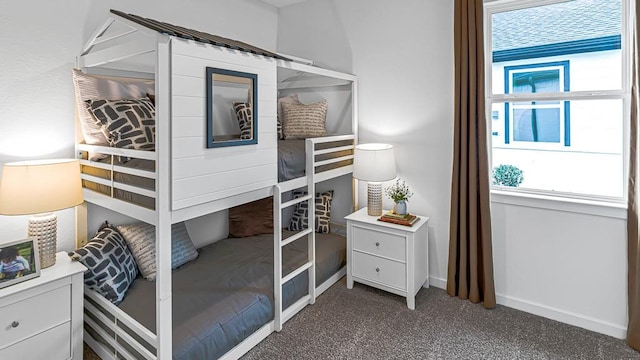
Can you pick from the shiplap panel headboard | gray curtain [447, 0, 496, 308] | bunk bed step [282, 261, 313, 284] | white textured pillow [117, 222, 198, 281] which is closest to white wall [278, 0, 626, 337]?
gray curtain [447, 0, 496, 308]

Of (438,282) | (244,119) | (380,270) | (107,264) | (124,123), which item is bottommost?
(438,282)

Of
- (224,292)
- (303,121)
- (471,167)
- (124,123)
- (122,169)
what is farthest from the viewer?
(303,121)

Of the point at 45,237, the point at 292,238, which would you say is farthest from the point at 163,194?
the point at 292,238

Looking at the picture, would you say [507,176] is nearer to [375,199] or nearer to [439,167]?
[439,167]

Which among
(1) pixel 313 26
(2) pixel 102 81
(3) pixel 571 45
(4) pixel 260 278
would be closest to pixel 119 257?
(4) pixel 260 278

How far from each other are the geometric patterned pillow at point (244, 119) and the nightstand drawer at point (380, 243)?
1176 millimetres

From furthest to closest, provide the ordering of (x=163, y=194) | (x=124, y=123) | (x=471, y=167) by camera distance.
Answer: (x=471, y=167), (x=124, y=123), (x=163, y=194)

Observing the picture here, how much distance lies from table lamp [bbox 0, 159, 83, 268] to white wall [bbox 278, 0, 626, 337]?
90.2 inches

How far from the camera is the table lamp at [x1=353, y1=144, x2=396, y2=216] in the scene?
284cm

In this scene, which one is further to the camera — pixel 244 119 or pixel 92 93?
pixel 244 119

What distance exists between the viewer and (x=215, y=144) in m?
1.90

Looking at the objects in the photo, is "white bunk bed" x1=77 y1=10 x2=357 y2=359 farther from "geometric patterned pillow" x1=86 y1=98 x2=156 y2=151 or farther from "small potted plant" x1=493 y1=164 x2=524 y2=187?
"small potted plant" x1=493 y1=164 x2=524 y2=187

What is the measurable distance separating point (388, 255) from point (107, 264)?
1.89 m

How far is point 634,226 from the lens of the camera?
2.17 metres
